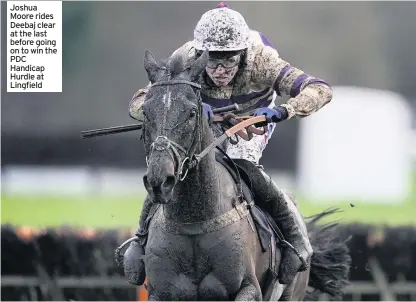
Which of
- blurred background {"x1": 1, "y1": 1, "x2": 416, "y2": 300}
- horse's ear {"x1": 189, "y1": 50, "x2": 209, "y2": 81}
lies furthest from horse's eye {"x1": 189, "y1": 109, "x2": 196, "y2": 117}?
blurred background {"x1": 1, "y1": 1, "x2": 416, "y2": 300}

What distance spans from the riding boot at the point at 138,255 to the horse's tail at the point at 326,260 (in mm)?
2288

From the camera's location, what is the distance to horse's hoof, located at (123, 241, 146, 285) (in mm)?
7012

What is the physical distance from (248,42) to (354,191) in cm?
1261

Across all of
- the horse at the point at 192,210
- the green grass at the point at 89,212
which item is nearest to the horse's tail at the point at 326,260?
the horse at the point at 192,210

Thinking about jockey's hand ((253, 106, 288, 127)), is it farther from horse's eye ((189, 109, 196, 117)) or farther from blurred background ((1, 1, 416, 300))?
blurred background ((1, 1, 416, 300))

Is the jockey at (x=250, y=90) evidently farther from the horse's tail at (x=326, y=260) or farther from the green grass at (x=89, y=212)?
the green grass at (x=89, y=212)

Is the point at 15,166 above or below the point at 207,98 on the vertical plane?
below

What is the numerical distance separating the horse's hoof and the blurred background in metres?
4.87

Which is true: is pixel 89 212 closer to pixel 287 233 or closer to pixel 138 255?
pixel 287 233

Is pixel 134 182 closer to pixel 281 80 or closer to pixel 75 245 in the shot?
pixel 75 245

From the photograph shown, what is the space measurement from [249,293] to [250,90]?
1.45 meters

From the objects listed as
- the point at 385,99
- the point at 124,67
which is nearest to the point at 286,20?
the point at 385,99

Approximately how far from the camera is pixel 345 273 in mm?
9453
